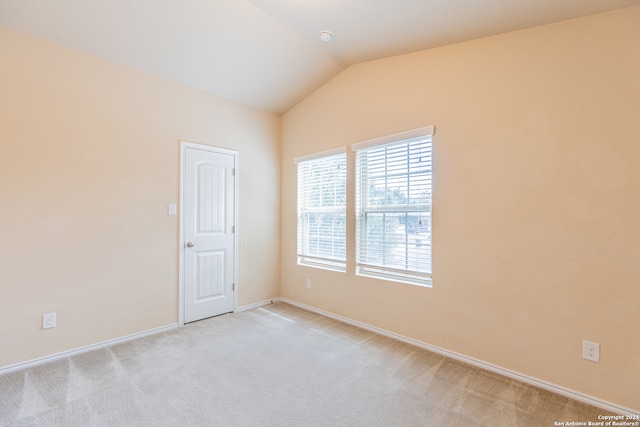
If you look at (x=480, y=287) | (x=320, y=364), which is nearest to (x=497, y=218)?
Answer: (x=480, y=287)

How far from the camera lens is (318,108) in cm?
387

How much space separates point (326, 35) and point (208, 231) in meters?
2.51

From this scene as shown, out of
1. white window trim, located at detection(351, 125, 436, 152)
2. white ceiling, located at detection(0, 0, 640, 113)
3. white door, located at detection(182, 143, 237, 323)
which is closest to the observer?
white ceiling, located at detection(0, 0, 640, 113)

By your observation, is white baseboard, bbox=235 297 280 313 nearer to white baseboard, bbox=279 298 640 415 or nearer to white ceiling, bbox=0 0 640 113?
white baseboard, bbox=279 298 640 415

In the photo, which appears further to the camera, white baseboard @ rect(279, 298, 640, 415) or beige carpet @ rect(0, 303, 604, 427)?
white baseboard @ rect(279, 298, 640, 415)

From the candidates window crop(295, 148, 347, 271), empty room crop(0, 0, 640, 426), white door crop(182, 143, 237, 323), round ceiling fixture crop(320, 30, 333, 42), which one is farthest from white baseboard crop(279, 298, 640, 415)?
round ceiling fixture crop(320, 30, 333, 42)

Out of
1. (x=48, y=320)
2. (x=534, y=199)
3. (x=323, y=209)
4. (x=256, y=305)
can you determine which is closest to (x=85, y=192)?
(x=48, y=320)

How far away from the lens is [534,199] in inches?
89.3

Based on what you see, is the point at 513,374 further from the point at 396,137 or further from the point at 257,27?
the point at 257,27

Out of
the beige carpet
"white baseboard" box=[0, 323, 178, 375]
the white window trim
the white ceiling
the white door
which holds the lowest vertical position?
the beige carpet

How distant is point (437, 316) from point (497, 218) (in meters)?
1.03

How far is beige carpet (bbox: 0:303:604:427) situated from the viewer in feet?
6.13

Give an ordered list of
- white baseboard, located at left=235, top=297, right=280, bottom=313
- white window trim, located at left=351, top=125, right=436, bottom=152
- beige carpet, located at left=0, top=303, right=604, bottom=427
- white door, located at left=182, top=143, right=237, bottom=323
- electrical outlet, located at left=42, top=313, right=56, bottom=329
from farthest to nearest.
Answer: white baseboard, located at left=235, top=297, right=280, bottom=313
white door, located at left=182, top=143, right=237, bottom=323
white window trim, located at left=351, top=125, right=436, bottom=152
electrical outlet, located at left=42, top=313, right=56, bottom=329
beige carpet, located at left=0, top=303, right=604, bottom=427

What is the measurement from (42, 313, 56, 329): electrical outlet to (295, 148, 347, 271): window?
2581 mm
